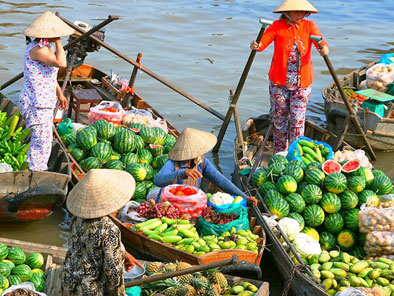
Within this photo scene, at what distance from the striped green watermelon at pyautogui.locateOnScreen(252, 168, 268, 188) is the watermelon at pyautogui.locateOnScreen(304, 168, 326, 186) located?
0.50 metres

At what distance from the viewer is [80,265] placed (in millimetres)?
4176

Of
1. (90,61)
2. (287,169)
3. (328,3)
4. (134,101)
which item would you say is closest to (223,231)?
(287,169)

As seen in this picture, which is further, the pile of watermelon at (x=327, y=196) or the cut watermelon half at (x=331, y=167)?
the cut watermelon half at (x=331, y=167)

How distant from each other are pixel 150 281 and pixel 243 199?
1.98 m

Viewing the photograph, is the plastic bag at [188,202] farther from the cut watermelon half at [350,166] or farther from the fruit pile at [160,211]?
the cut watermelon half at [350,166]

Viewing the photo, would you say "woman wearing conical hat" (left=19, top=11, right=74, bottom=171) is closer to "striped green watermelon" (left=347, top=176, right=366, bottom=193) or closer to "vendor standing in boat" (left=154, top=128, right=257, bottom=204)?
"vendor standing in boat" (left=154, top=128, right=257, bottom=204)

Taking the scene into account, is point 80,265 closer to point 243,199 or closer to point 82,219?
point 82,219

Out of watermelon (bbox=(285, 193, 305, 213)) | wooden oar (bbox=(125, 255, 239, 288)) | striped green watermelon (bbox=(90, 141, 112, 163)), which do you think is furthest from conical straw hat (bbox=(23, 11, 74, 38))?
wooden oar (bbox=(125, 255, 239, 288))

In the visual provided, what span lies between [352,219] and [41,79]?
3.58 metres

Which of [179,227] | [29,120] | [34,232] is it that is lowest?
[34,232]

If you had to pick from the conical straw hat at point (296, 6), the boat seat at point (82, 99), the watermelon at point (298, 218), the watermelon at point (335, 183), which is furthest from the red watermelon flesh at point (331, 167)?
the boat seat at point (82, 99)

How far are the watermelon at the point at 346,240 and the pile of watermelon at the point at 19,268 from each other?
9.86 ft

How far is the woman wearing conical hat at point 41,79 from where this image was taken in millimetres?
6719

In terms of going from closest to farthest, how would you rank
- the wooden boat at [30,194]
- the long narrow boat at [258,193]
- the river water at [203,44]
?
the long narrow boat at [258,193] → the wooden boat at [30,194] → the river water at [203,44]
